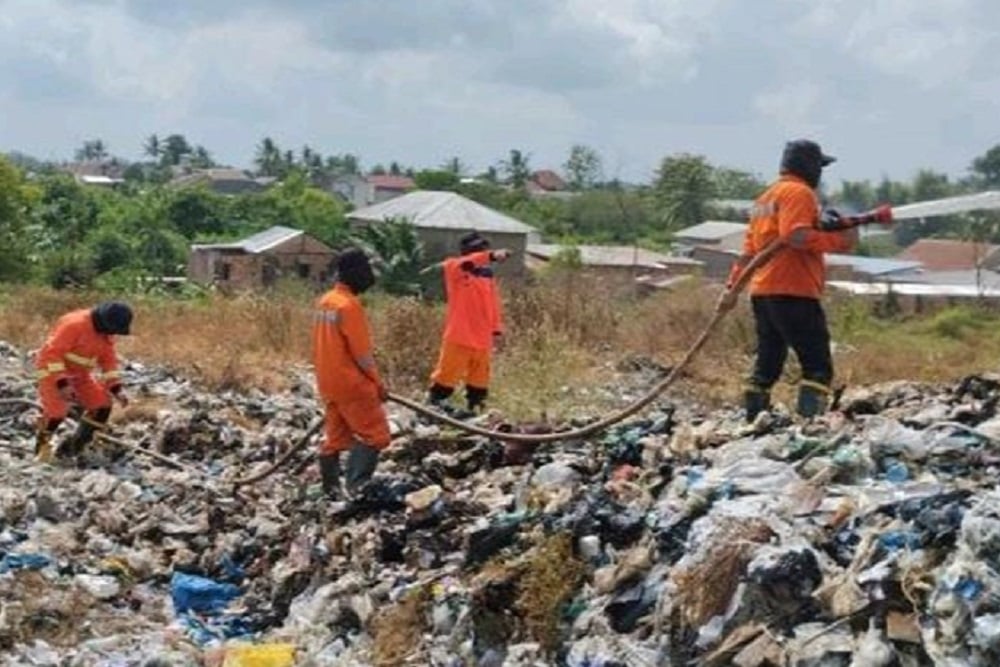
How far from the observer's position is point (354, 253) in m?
7.30

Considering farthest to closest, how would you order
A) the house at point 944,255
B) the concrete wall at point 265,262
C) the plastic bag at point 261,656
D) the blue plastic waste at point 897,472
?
the house at point 944,255
the concrete wall at point 265,262
the plastic bag at point 261,656
the blue plastic waste at point 897,472

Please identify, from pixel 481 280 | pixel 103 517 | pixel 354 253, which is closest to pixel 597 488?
pixel 354 253

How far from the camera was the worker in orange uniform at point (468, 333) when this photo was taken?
10.4 m

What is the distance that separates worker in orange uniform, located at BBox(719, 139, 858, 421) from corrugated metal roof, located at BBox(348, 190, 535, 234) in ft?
120

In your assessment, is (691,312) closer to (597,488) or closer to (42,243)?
(597,488)

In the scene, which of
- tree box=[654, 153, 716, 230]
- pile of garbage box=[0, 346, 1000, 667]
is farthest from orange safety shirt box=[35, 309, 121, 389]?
tree box=[654, 153, 716, 230]

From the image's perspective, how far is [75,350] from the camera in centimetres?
922

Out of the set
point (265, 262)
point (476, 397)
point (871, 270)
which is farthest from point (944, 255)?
point (476, 397)

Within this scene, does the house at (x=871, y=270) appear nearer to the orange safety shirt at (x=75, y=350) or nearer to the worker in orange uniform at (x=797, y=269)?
the orange safety shirt at (x=75, y=350)

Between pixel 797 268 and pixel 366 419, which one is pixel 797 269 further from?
pixel 366 419

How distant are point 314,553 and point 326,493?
3.27 feet

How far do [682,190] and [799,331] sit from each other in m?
71.2

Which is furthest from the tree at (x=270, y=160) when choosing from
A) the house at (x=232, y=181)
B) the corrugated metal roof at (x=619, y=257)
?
the corrugated metal roof at (x=619, y=257)

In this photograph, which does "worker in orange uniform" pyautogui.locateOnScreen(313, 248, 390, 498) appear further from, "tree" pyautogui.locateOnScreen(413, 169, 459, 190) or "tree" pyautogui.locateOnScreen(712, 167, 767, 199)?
"tree" pyautogui.locateOnScreen(712, 167, 767, 199)
